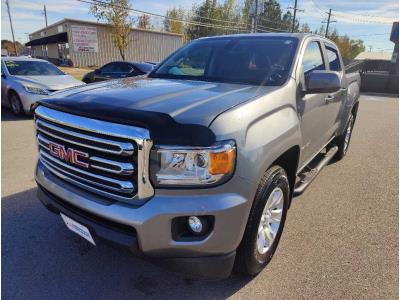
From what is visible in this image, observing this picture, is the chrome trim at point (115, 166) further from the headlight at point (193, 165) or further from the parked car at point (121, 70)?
the parked car at point (121, 70)

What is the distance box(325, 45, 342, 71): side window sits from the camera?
432 centimetres

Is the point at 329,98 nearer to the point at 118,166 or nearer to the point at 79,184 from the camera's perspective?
the point at 118,166

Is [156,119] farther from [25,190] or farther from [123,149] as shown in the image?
[25,190]

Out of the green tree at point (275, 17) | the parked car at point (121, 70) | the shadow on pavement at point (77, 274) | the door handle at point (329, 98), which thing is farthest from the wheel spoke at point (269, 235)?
the green tree at point (275, 17)

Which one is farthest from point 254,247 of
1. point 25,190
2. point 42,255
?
point 25,190

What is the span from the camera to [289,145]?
261 centimetres

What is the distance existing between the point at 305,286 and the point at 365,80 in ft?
63.3

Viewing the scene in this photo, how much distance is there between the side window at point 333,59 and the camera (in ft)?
14.2

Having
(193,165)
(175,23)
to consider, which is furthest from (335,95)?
(175,23)

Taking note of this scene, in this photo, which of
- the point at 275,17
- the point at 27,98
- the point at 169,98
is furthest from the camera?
the point at 275,17

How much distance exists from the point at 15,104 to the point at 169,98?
313 inches

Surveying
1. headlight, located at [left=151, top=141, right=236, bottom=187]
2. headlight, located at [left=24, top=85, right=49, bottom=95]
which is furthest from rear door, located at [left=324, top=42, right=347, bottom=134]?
headlight, located at [left=24, top=85, right=49, bottom=95]

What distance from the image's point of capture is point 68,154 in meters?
2.31

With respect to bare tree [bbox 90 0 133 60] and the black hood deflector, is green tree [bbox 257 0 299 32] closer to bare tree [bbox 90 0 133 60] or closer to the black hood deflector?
bare tree [bbox 90 0 133 60]
